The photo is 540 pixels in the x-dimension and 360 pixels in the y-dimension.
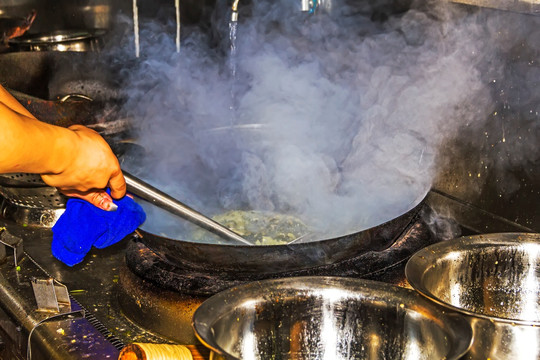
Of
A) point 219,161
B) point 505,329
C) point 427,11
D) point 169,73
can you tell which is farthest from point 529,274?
point 169,73

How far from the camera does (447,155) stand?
7.81ft

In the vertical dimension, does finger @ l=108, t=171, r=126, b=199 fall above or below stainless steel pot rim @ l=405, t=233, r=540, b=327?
above

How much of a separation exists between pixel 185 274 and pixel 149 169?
86cm

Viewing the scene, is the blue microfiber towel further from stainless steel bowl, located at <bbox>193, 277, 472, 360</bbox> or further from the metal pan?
stainless steel bowl, located at <bbox>193, 277, 472, 360</bbox>

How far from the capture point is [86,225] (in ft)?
6.18

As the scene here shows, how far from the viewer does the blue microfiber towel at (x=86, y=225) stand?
188cm

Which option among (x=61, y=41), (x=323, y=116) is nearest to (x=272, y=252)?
(x=323, y=116)

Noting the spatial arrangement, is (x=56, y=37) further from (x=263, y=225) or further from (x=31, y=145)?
(x=31, y=145)

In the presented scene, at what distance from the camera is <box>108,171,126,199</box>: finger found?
1.66 metres

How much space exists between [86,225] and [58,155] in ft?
1.47

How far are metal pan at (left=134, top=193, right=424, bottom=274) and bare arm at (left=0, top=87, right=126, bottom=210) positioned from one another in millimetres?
233

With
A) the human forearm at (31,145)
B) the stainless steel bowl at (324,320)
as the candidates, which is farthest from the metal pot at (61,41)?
the stainless steel bowl at (324,320)

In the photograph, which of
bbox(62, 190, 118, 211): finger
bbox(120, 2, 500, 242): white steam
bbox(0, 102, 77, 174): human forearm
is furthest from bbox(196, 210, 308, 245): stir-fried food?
bbox(0, 102, 77, 174): human forearm

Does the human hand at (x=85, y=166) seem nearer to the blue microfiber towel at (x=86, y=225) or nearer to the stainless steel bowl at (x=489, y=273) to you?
the blue microfiber towel at (x=86, y=225)
